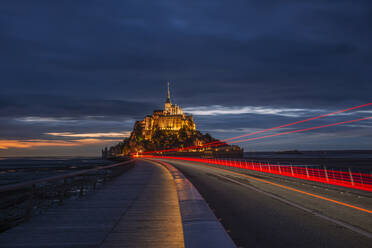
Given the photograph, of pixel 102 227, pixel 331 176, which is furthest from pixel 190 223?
pixel 331 176

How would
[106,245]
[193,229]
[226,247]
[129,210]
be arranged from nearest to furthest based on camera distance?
[226,247], [106,245], [193,229], [129,210]

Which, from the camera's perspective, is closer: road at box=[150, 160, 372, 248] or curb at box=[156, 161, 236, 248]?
curb at box=[156, 161, 236, 248]

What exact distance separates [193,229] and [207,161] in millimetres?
57345

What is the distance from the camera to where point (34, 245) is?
5.69 meters

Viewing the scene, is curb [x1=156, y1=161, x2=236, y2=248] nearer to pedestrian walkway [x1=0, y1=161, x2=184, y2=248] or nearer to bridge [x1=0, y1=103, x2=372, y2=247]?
bridge [x1=0, y1=103, x2=372, y2=247]

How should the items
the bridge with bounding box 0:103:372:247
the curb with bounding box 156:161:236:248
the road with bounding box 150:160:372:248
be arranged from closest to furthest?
the curb with bounding box 156:161:236:248 → the bridge with bounding box 0:103:372:247 → the road with bounding box 150:160:372:248

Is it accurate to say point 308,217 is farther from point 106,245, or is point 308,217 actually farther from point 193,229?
point 106,245

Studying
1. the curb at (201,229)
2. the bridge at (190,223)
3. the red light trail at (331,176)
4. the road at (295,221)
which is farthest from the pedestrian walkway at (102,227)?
the red light trail at (331,176)

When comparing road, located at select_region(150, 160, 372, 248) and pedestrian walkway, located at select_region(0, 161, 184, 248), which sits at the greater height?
pedestrian walkway, located at select_region(0, 161, 184, 248)

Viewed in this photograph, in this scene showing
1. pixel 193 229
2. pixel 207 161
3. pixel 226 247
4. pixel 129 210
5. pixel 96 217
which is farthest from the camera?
pixel 207 161

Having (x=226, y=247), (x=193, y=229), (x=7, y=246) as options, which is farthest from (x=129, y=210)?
(x=226, y=247)

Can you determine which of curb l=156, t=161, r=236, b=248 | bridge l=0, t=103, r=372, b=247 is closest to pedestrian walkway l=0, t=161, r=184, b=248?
bridge l=0, t=103, r=372, b=247

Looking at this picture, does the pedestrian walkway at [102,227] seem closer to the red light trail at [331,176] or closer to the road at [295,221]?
the road at [295,221]

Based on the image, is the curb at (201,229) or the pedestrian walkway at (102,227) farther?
the pedestrian walkway at (102,227)
